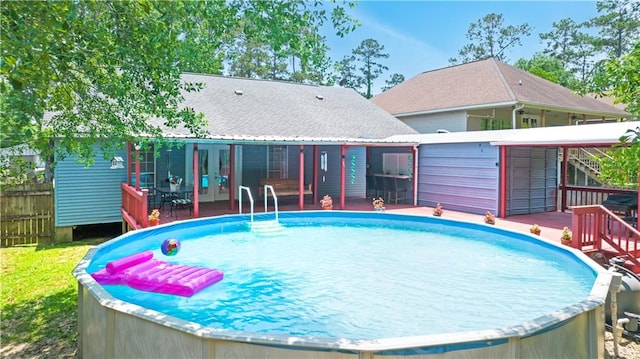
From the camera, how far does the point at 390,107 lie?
73.0ft

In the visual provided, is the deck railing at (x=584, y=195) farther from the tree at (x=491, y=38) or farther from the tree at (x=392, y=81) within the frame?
the tree at (x=392, y=81)

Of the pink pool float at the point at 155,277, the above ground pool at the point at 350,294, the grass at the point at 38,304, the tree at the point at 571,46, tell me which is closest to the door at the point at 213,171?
the above ground pool at the point at 350,294

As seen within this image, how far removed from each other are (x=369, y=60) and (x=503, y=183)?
4044 cm

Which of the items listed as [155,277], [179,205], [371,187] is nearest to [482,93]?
[371,187]

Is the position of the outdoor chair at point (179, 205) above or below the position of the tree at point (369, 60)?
below

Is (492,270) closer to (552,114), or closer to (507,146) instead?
(507,146)

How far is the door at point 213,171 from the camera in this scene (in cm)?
1431

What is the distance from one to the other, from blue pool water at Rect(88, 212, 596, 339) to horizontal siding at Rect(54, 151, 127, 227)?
3382mm

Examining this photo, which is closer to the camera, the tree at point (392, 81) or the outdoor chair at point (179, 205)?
the outdoor chair at point (179, 205)

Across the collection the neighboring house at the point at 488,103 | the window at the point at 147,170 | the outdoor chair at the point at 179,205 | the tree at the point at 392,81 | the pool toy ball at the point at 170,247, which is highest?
the tree at the point at 392,81

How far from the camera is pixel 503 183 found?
1210 cm

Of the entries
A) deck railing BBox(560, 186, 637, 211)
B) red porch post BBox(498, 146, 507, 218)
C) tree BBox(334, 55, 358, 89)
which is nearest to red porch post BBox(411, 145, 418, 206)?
red porch post BBox(498, 146, 507, 218)

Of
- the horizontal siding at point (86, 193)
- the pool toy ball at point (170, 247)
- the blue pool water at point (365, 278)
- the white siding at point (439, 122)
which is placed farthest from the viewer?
the white siding at point (439, 122)

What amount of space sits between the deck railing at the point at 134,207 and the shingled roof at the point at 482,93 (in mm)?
13559
